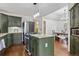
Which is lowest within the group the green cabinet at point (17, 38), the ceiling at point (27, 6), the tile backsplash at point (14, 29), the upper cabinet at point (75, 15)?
the green cabinet at point (17, 38)

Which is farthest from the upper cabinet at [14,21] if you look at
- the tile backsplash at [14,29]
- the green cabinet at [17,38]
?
the green cabinet at [17,38]

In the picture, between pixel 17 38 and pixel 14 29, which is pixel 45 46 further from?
pixel 14 29

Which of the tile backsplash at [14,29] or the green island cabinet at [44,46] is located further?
the tile backsplash at [14,29]

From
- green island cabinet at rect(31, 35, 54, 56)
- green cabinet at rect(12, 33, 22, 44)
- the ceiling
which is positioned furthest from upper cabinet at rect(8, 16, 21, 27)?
green island cabinet at rect(31, 35, 54, 56)

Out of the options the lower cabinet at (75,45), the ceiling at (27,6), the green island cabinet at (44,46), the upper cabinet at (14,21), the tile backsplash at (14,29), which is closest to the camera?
the green island cabinet at (44,46)

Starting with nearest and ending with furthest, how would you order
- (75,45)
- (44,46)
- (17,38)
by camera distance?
(44,46) → (75,45) → (17,38)

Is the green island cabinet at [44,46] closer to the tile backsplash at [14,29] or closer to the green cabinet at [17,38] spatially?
the green cabinet at [17,38]

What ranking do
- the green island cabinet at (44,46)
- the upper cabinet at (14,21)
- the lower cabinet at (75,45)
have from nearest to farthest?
the green island cabinet at (44,46)
the lower cabinet at (75,45)
the upper cabinet at (14,21)

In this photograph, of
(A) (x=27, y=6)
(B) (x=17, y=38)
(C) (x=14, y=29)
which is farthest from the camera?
(C) (x=14, y=29)

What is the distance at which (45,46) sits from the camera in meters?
3.85

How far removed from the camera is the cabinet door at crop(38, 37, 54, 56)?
3.76 metres

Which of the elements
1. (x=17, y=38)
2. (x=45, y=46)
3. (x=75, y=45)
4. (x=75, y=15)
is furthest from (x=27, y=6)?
(x=17, y=38)

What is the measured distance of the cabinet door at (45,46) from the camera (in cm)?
376

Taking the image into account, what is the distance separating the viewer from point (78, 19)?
389 cm
